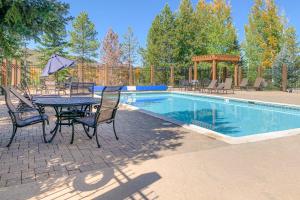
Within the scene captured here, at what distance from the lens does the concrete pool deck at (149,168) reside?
2.59 m

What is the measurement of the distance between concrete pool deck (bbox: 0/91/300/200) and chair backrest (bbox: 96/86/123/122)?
0.43 metres

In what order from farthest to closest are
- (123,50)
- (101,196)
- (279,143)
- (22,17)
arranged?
(123,50), (279,143), (22,17), (101,196)

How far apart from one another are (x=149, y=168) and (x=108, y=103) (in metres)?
1.52

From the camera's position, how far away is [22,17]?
385 centimetres

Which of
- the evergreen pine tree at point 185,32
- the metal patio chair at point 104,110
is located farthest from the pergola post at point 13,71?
the evergreen pine tree at point 185,32

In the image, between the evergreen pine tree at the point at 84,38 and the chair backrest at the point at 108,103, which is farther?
the evergreen pine tree at the point at 84,38

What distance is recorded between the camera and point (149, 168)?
3.22 m

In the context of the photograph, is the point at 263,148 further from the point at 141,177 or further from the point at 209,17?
the point at 209,17

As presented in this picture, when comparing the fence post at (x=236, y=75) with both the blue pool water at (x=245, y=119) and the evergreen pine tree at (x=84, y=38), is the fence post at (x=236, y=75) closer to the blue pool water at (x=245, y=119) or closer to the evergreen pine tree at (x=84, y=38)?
the blue pool water at (x=245, y=119)

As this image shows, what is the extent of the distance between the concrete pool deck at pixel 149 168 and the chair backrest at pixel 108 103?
434 mm

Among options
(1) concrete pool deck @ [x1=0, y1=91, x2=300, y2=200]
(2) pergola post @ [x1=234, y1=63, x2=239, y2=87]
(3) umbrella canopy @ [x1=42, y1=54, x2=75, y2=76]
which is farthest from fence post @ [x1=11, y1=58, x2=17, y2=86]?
(2) pergola post @ [x1=234, y1=63, x2=239, y2=87]

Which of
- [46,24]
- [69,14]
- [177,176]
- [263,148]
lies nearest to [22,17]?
[46,24]

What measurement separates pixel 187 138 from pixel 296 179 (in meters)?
2.01

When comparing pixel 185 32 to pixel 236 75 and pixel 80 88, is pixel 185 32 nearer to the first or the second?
pixel 236 75
